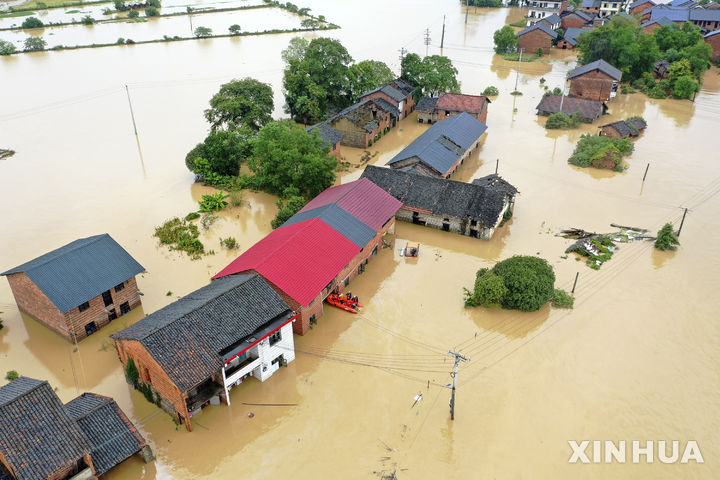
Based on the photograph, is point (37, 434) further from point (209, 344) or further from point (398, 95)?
point (398, 95)

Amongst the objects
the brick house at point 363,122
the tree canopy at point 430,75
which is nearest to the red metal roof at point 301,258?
the brick house at point 363,122

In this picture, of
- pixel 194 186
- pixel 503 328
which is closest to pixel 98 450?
pixel 503 328

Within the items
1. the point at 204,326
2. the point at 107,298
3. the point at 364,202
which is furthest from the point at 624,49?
the point at 107,298

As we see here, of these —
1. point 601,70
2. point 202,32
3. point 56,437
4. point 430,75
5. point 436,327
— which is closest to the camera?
point 56,437

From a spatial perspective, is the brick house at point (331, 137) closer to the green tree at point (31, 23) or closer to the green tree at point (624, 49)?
the green tree at point (624, 49)

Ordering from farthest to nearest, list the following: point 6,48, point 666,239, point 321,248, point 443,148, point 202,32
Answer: point 202,32 < point 6,48 < point 443,148 < point 666,239 < point 321,248

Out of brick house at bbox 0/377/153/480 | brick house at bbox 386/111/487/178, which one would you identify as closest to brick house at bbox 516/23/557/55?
brick house at bbox 386/111/487/178
